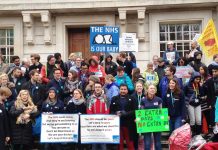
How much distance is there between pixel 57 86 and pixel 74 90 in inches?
36.7

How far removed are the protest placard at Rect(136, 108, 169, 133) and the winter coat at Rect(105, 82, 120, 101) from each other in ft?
3.37

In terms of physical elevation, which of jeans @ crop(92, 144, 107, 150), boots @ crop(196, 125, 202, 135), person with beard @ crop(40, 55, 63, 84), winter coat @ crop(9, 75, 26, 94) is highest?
person with beard @ crop(40, 55, 63, 84)

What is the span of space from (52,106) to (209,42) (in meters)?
5.26

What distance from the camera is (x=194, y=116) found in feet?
36.9

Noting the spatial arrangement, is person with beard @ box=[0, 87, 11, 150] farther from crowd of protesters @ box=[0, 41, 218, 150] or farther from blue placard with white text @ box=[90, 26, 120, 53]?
blue placard with white text @ box=[90, 26, 120, 53]

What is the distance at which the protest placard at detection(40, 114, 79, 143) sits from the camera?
10664 mm

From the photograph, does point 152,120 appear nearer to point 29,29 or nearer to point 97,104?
point 97,104

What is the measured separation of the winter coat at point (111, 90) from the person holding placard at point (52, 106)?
1.24 meters

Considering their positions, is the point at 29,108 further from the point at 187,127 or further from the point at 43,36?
the point at 43,36

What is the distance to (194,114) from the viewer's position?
443 inches

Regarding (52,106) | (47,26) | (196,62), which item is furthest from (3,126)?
(47,26)

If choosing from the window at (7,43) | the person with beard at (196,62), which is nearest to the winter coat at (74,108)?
the person with beard at (196,62)

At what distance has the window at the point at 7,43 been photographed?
17.3 meters

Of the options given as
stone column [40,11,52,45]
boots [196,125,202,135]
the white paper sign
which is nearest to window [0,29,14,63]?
stone column [40,11,52,45]
